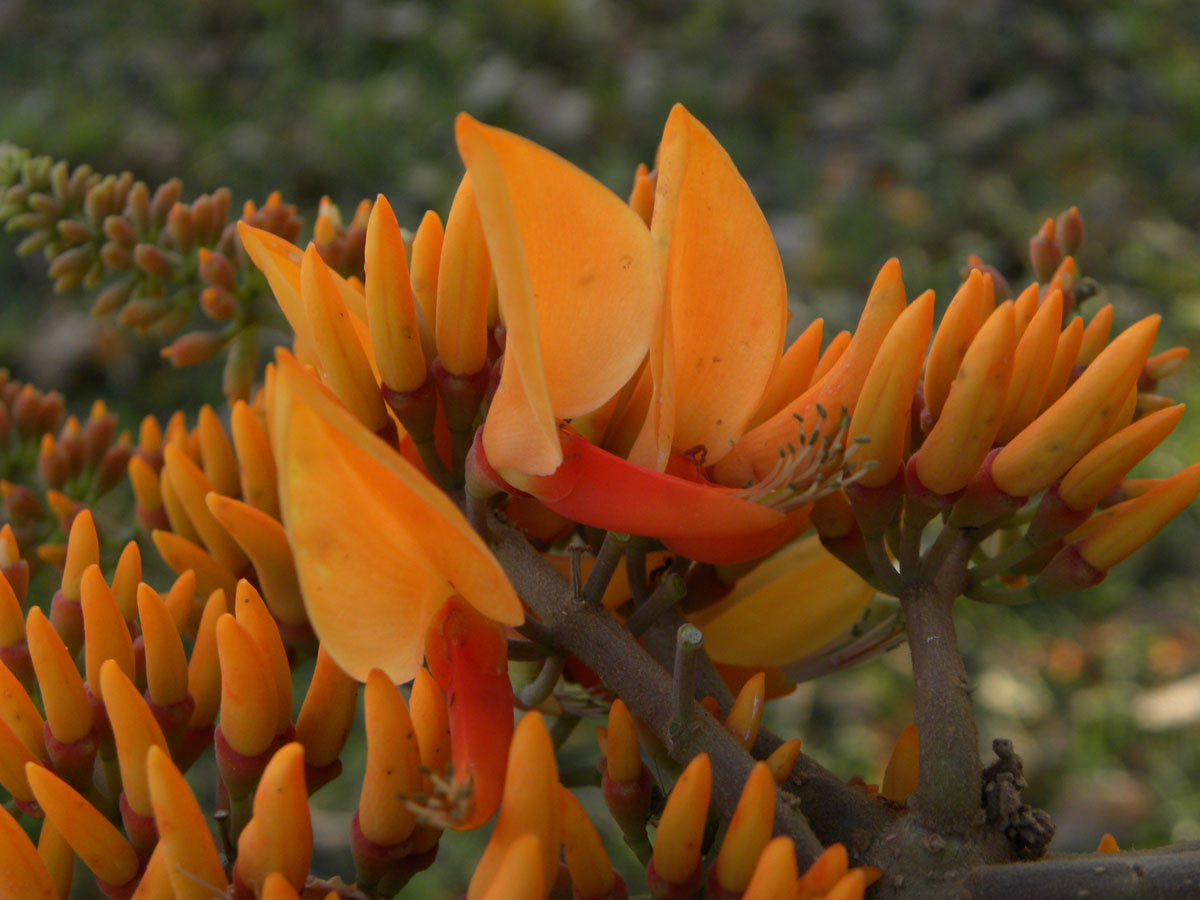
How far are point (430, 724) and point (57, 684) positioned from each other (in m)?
0.17

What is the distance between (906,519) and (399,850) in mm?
245

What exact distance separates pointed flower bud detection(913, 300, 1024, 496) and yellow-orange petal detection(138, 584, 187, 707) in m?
0.32

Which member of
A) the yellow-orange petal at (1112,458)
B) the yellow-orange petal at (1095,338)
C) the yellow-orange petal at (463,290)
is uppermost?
the yellow-orange petal at (463,290)

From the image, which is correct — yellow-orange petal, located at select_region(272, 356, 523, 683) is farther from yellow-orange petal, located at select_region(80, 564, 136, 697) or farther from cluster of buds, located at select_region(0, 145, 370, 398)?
cluster of buds, located at select_region(0, 145, 370, 398)

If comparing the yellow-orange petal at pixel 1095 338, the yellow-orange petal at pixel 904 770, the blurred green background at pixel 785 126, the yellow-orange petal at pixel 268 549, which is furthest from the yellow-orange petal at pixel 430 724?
the blurred green background at pixel 785 126

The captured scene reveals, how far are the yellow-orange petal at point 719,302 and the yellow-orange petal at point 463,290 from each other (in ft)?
0.25

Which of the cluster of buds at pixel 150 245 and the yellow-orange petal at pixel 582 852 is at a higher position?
the cluster of buds at pixel 150 245

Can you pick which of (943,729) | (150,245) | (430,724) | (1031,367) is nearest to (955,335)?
(1031,367)

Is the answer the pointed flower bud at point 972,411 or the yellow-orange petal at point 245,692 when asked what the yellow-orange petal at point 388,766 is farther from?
the pointed flower bud at point 972,411

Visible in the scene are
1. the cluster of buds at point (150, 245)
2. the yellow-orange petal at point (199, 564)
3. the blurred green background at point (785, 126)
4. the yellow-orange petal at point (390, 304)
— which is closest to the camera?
the yellow-orange petal at point (390, 304)

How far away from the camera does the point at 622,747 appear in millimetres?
441

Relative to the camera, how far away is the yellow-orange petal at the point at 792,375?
19.7 inches

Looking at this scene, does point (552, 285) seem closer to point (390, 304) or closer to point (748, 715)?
point (390, 304)

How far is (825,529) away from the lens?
494mm
